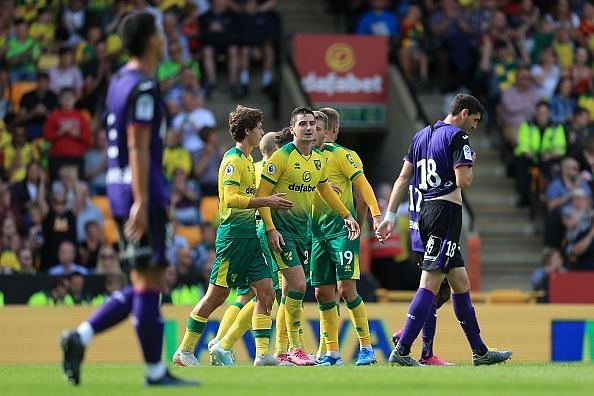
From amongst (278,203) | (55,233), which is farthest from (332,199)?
(55,233)

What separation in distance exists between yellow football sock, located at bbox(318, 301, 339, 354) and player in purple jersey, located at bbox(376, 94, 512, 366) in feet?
4.70

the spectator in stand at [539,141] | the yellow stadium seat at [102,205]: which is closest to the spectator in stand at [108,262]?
the yellow stadium seat at [102,205]

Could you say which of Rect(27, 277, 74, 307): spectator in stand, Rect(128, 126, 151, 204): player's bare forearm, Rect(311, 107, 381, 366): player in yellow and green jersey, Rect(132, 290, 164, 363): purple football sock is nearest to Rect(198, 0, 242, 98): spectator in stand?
Rect(27, 277, 74, 307): spectator in stand

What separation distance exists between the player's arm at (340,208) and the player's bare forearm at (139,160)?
15.0 feet

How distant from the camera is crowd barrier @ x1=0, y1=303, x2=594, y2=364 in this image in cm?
1856

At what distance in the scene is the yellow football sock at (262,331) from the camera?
569 inches

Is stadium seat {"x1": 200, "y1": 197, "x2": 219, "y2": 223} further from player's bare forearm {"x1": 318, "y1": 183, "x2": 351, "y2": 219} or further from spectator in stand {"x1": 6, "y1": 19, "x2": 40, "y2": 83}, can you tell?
player's bare forearm {"x1": 318, "y1": 183, "x2": 351, "y2": 219}

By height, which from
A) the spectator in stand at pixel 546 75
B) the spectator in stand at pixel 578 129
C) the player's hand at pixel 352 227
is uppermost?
the spectator in stand at pixel 546 75

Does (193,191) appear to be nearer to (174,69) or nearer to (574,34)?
(174,69)

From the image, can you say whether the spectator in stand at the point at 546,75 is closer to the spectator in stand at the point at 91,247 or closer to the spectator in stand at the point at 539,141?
the spectator in stand at the point at 539,141

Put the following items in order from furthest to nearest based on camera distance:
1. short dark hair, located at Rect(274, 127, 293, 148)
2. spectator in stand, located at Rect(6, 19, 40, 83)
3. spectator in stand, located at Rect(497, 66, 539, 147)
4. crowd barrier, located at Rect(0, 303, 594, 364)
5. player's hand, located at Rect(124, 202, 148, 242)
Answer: spectator in stand, located at Rect(497, 66, 539, 147) < spectator in stand, located at Rect(6, 19, 40, 83) < crowd barrier, located at Rect(0, 303, 594, 364) < short dark hair, located at Rect(274, 127, 293, 148) < player's hand, located at Rect(124, 202, 148, 242)

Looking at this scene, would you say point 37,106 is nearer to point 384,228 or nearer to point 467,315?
point 384,228

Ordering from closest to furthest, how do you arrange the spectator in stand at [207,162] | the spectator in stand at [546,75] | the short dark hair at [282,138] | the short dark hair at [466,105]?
the short dark hair at [466,105]
the short dark hair at [282,138]
the spectator in stand at [207,162]
the spectator in stand at [546,75]

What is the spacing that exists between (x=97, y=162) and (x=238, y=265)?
364 inches
